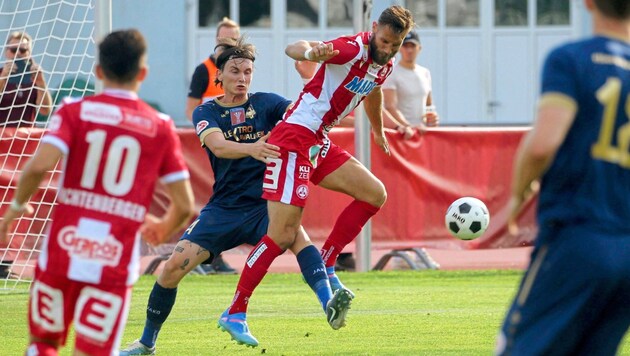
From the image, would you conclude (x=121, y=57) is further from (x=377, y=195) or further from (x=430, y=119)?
(x=430, y=119)

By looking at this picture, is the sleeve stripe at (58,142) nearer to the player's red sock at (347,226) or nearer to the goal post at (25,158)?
the player's red sock at (347,226)

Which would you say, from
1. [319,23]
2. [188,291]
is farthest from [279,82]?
[188,291]

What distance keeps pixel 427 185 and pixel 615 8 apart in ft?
31.9

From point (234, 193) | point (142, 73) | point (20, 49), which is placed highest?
point (20, 49)

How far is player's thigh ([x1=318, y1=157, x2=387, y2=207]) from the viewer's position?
8.63 m

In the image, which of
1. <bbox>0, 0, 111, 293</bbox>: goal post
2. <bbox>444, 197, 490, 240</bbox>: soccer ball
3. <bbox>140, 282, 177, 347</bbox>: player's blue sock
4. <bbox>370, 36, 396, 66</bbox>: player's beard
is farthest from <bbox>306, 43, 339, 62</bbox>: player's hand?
<bbox>0, 0, 111, 293</bbox>: goal post

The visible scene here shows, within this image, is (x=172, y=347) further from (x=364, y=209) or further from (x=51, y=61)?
(x=51, y=61)

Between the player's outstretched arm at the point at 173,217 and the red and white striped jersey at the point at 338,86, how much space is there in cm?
310

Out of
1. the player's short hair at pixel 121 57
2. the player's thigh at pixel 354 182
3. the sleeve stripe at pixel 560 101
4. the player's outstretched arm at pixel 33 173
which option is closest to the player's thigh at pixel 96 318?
the player's outstretched arm at pixel 33 173

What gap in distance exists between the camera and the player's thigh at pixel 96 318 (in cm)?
492

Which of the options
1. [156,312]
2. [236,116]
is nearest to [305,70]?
[236,116]

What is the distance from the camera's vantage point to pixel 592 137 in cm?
423

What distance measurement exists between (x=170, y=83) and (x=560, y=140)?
21.7m

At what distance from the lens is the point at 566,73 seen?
4.20m
